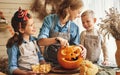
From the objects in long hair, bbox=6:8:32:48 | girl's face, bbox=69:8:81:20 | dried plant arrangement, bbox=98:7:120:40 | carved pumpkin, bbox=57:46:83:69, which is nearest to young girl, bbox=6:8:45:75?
long hair, bbox=6:8:32:48

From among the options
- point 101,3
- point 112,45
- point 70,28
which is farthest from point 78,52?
point 101,3

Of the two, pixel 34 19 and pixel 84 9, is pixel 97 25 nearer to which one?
pixel 84 9

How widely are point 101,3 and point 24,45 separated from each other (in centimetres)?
69

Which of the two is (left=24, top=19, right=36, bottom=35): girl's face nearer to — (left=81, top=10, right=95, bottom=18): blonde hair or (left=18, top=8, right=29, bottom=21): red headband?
(left=18, top=8, right=29, bottom=21): red headband

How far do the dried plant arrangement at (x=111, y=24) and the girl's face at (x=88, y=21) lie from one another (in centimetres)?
6

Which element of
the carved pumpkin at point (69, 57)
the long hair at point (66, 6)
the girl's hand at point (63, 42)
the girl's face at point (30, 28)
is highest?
the long hair at point (66, 6)

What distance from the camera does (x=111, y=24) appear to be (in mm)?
1916

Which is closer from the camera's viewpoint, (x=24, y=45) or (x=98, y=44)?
→ (x=24, y=45)

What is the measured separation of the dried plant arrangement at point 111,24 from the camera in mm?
1907

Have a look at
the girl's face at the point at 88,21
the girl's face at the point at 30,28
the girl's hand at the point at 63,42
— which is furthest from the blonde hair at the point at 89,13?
the girl's face at the point at 30,28

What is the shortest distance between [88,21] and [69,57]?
1.07 ft

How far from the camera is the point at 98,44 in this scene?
1953 mm

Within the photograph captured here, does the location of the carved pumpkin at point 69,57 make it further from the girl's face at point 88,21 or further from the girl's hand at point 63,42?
the girl's face at point 88,21

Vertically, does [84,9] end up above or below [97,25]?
above
